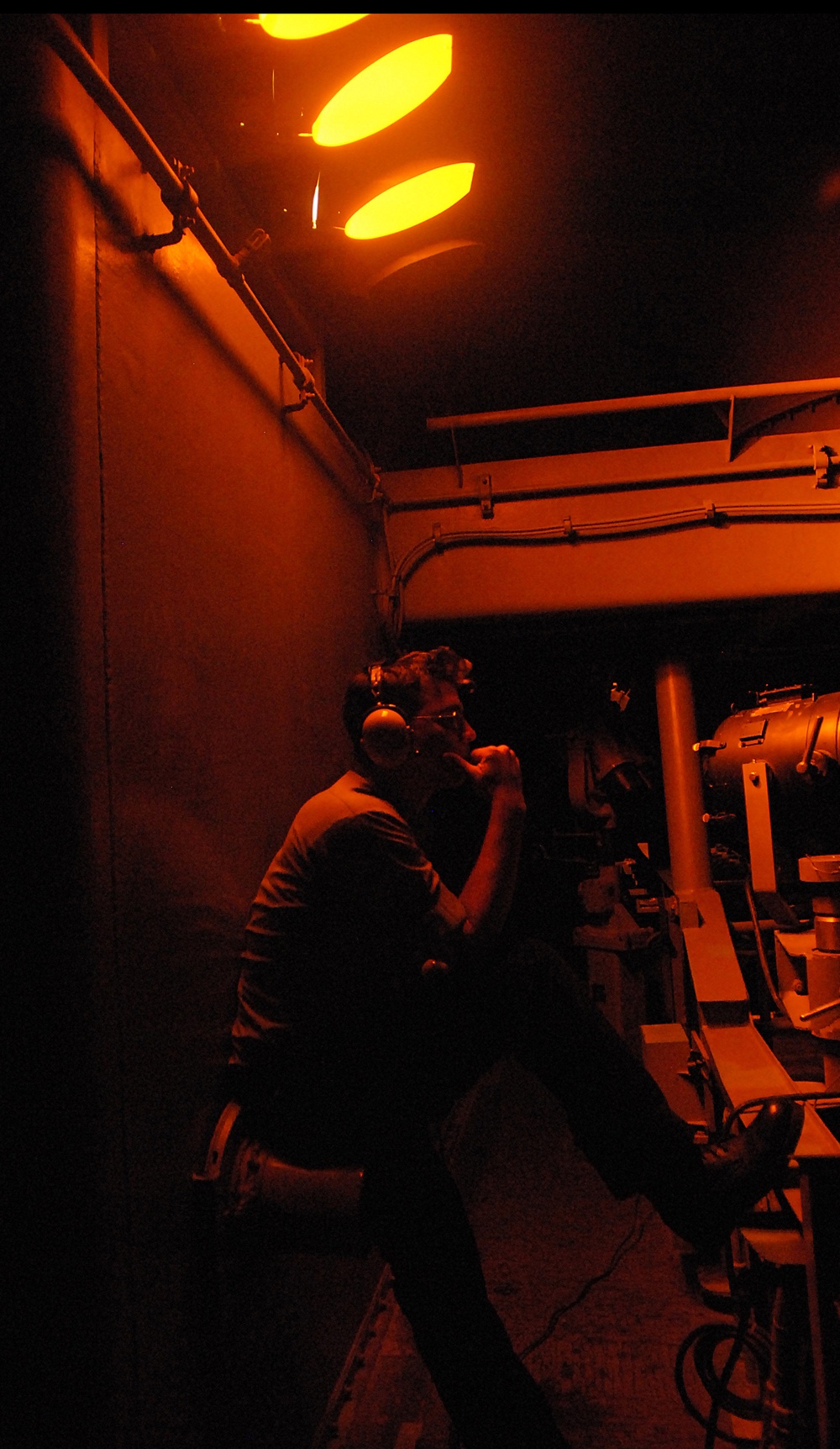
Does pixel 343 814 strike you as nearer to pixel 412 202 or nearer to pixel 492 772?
pixel 492 772

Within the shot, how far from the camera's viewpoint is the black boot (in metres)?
1.52

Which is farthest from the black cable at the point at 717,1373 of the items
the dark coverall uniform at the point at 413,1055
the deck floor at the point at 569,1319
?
the dark coverall uniform at the point at 413,1055

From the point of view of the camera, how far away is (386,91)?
5.08ft

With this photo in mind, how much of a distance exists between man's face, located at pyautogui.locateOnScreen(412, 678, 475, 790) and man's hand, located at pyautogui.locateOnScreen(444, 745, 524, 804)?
19mm

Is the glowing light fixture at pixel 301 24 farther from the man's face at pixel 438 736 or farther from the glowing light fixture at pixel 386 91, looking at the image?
the man's face at pixel 438 736

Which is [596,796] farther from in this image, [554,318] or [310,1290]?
[310,1290]

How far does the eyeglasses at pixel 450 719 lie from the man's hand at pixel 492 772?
63 mm

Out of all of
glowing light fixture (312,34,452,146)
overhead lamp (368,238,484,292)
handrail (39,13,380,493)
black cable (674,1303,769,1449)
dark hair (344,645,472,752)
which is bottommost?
black cable (674,1303,769,1449)

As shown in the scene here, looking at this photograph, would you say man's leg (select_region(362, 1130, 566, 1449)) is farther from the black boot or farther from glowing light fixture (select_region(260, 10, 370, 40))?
glowing light fixture (select_region(260, 10, 370, 40))

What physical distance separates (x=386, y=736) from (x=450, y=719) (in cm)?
28

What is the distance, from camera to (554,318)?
129 inches

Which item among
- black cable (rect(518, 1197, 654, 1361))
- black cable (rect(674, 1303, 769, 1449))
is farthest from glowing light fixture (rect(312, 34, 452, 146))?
black cable (rect(518, 1197, 654, 1361))

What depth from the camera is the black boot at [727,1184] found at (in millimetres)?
1517

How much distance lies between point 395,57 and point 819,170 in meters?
1.64
